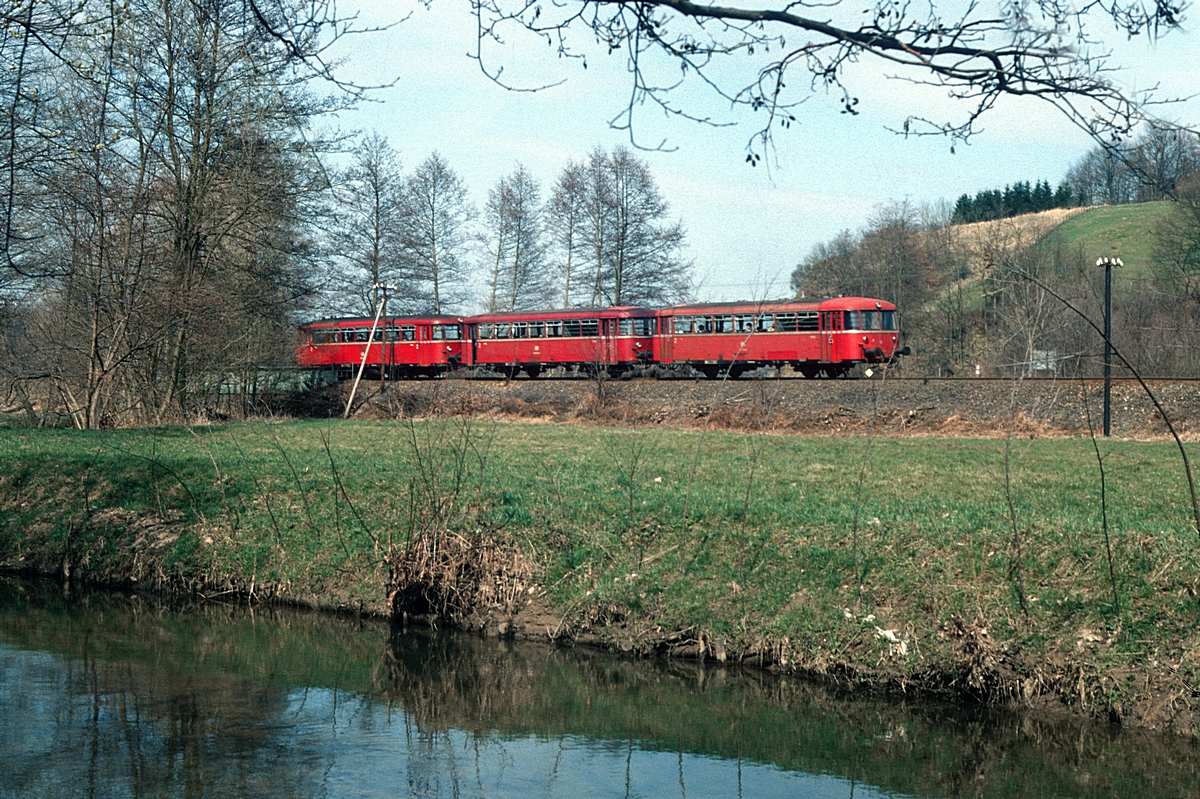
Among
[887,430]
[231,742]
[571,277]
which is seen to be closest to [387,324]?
[571,277]

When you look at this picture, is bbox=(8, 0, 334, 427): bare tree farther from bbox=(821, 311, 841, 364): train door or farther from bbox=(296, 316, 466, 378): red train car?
bbox=(821, 311, 841, 364): train door

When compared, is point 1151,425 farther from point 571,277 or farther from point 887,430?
point 571,277

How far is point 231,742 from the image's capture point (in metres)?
7.57

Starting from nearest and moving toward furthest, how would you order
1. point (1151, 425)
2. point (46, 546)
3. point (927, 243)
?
point (46, 546)
point (1151, 425)
point (927, 243)

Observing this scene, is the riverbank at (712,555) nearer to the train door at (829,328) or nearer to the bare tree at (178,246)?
the bare tree at (178,246)

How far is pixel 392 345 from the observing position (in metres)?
46.5

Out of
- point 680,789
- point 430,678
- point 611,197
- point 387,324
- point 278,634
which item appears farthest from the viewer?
point 611,197

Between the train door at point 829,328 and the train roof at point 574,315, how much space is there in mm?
7079

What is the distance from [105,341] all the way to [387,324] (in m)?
19.2

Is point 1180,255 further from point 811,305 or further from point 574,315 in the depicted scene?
point 574,315

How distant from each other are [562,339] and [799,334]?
10.3 meters

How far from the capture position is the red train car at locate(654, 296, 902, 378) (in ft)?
118

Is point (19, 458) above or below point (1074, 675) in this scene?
above

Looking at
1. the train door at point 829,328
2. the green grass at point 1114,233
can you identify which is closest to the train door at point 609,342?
the train door at point 829,328
